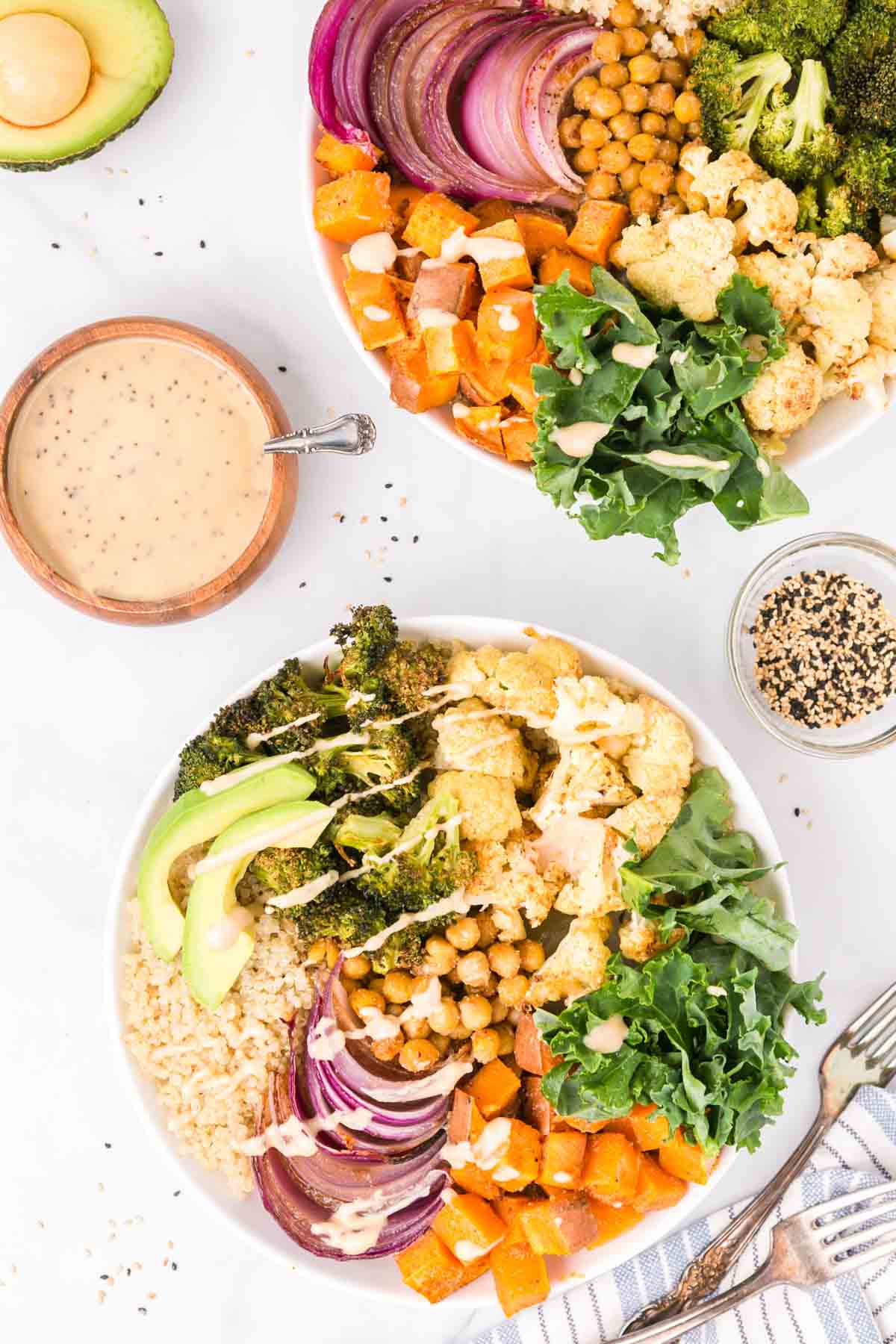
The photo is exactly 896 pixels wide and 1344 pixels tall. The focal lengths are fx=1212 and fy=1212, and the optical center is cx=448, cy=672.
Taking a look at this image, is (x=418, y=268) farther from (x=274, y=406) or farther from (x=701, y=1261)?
(x=701, y=1261)

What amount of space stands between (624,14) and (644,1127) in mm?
2375

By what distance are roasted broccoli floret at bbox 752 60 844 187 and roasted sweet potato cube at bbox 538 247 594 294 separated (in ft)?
1.46

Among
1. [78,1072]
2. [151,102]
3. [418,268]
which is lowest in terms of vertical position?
[78,1072]

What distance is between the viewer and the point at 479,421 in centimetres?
261

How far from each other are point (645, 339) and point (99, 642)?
1.57 m

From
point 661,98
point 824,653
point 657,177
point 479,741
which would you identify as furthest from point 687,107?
point 479,741

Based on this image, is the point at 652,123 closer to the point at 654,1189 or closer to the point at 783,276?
the point at 783,276

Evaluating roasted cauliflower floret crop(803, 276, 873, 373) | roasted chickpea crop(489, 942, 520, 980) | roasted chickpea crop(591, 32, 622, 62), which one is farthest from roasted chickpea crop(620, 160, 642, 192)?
roasted chickpea crop(489, 942, 520, 980)

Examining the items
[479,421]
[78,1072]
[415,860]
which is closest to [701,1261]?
[415,860]

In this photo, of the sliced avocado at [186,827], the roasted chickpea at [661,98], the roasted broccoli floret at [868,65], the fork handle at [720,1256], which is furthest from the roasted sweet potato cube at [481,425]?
the fork handle at [720,1256]

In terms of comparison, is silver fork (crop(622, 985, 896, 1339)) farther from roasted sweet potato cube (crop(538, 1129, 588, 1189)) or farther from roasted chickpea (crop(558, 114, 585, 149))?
roasted chickpea (crop(558, 114, 585, 149))

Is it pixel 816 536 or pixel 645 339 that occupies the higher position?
pixel 645 339

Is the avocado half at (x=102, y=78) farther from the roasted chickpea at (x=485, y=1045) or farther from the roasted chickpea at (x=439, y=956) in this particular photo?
the roasted chickpea at (x=485, y=1045)

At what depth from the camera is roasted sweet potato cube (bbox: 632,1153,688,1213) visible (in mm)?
2615
